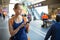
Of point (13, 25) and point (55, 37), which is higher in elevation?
point (13, 25)

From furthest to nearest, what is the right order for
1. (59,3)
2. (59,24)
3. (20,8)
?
(59,3) < (59,24) < (20,8)

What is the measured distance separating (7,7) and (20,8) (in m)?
34.7

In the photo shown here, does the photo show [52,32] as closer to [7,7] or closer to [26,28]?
[26,28]

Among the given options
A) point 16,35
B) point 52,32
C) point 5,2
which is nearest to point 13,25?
point 16,35

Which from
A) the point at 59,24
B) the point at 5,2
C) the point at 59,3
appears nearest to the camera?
the point at 59,24

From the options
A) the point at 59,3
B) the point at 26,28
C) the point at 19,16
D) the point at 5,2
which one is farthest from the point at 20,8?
the point at 5,2

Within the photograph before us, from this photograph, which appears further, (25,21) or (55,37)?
(55,37)

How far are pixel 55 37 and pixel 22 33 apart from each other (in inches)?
19.5

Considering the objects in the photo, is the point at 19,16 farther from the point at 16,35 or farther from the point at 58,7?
the point at 58,7

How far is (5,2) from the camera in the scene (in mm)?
35250

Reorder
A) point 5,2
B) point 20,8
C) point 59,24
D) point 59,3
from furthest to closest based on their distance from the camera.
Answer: point 5,2 → point 59,3 → point 59,24 → point 20,8

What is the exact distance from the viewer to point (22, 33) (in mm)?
2711

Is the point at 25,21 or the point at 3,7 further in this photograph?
the point at 3,7

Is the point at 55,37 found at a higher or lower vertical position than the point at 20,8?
lower
